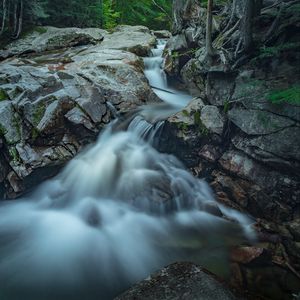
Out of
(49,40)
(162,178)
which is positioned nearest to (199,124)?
(162,178)

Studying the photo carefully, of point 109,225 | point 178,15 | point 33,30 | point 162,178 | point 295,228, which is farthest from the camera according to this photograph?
point 33,30

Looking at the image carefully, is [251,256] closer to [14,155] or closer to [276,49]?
[276,49]

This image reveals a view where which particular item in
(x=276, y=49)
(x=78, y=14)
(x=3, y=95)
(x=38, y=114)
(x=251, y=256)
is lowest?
(x=251, y=256)

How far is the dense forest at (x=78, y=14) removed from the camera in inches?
611

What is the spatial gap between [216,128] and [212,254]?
3373mm

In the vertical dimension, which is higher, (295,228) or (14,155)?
(14,155)

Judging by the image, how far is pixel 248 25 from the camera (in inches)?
280

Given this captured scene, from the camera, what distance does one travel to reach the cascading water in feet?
17.6

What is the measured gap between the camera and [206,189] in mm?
8008

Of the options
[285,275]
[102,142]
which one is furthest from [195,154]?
[285,275]

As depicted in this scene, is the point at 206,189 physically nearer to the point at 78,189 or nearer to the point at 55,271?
the point at 78,189

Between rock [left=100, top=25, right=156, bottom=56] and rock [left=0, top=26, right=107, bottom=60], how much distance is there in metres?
0.87

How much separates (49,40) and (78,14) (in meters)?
4.55

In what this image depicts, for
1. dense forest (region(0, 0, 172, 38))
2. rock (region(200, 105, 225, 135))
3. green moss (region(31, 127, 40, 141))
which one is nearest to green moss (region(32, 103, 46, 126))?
green moss (region(31, 127, 40, 141))
